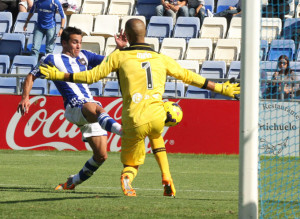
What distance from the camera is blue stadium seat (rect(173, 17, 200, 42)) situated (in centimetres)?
1917

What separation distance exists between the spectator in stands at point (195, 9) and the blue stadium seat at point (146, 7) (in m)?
1.18

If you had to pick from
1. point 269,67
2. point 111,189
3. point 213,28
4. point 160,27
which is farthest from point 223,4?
point 111,189

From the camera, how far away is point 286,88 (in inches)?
555

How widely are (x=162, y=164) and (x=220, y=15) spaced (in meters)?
12.7

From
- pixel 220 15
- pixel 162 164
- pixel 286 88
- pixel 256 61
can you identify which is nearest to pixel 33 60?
pixel 220 15

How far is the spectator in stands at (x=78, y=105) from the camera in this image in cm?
845

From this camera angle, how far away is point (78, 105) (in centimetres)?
857

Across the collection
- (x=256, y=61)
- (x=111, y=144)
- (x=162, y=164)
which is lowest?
(x=111, y=144)

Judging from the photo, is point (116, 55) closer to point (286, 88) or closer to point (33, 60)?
point (286, 88)

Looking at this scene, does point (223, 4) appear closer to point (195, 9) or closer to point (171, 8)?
point (195, 9)

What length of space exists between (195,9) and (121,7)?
2390 millimetres

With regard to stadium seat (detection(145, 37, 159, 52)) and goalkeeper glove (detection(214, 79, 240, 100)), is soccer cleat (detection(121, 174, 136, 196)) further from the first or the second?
stadium seat (detection(145, 37, 159, 52))

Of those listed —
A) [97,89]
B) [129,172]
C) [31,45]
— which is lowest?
[97,89]

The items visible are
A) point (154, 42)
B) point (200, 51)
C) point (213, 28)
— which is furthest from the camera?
point (213, 28)
